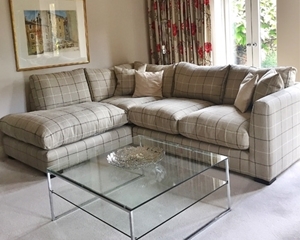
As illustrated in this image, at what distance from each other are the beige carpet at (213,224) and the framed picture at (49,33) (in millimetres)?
1680

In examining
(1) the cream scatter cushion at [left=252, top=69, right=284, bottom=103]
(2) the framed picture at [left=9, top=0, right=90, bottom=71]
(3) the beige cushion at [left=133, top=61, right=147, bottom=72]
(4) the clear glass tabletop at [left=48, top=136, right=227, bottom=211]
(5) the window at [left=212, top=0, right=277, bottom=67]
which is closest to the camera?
(4) the clear glass tabletop at [left=48, top=136, right=227, bottom=211]

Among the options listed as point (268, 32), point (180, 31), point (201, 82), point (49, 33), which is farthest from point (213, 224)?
point (180, 31)

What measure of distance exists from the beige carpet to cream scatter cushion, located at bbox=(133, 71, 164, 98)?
60.5 inches

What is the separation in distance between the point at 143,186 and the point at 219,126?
3.38 feet

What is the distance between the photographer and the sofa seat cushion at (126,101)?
4.00m

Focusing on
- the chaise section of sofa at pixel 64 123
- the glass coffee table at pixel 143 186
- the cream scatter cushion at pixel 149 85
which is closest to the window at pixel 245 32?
the cream scatter cushion at pixel 149 85

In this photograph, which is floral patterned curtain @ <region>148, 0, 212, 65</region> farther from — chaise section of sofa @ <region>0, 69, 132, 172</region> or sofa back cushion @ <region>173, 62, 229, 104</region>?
chaise section of sofa @ <region>0, 69, 132, 172</region>

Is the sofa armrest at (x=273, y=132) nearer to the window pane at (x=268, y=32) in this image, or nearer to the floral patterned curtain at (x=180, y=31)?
the window pane at (x=268, y=32)

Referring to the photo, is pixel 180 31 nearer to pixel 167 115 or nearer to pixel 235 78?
pixel 235 78

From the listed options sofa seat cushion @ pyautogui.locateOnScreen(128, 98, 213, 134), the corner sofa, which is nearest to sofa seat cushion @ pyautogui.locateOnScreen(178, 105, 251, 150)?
the corner sofa

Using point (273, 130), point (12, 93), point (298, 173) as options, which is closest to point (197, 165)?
point (273, 130)

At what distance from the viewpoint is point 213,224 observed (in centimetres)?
247

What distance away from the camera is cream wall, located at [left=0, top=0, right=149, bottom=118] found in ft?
13.3

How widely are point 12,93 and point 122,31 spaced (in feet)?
5.58
